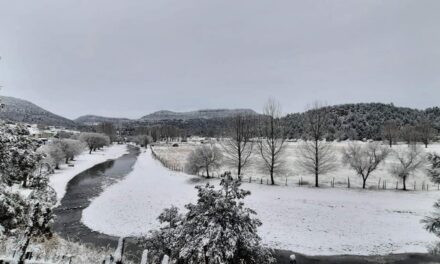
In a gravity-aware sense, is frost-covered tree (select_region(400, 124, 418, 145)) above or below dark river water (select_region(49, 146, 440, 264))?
above

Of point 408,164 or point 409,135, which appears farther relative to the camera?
point 409,135

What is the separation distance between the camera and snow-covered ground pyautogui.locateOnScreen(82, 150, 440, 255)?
23.0 metres

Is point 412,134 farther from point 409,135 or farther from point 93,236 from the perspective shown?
point 93,236

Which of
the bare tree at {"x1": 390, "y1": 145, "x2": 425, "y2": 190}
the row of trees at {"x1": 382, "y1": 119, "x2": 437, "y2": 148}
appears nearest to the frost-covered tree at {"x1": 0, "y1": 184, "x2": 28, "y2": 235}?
the bare tree at {"x1": 390, "y1": 145, "x2": 425, "y2": 190}

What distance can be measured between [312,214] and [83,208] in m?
21.0

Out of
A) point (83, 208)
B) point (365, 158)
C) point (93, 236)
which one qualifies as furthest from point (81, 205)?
point (365, 158)

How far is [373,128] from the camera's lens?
123 m

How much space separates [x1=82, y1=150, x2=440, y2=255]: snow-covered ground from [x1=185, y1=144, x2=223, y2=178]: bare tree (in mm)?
6284

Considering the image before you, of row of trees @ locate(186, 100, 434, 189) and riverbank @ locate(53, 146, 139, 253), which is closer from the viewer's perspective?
riverbank @ locate(53, 146, 139, 253)

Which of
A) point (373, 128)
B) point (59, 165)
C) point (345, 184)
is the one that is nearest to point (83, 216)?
point (345, 184)

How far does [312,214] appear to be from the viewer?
28766 mm

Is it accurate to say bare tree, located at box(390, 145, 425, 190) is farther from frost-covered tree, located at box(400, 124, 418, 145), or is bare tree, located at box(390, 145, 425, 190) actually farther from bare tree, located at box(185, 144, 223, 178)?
frost-covered tree, located at box(400, 124, 418, 145)

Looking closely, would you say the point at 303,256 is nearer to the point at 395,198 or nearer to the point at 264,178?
the point at 395,198

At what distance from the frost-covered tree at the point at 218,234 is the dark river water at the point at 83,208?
11.8ft
